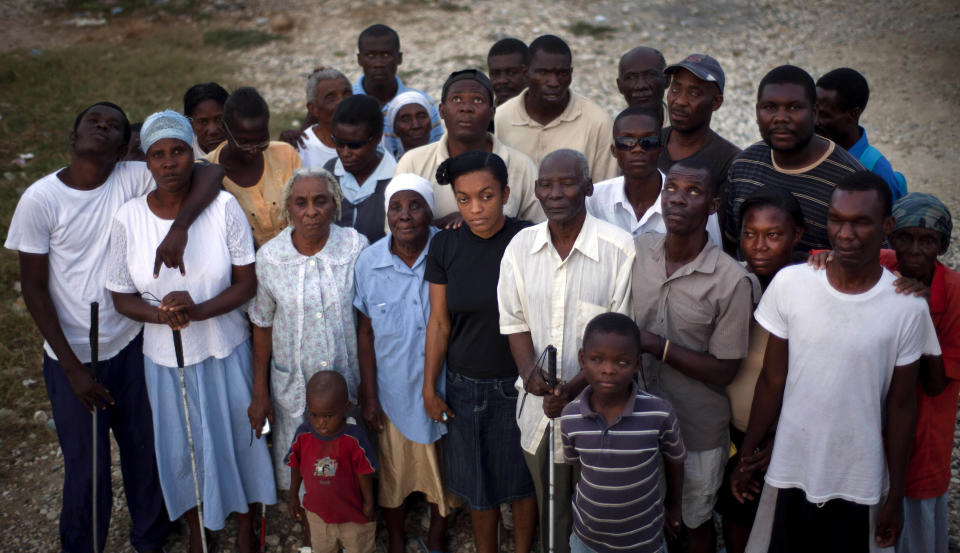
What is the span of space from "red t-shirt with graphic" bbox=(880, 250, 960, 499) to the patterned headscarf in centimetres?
18

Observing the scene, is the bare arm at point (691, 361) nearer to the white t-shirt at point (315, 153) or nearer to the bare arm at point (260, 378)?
the bare arm at point (260, 378)

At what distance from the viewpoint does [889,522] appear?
10.5 ft

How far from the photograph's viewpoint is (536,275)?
3.52 meters

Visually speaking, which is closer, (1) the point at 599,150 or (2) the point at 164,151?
(2) the point at 164,151

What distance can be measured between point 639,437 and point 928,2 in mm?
15060

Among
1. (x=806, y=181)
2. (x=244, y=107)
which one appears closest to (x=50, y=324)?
(x=244, y=107)

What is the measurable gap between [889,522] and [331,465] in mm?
2629

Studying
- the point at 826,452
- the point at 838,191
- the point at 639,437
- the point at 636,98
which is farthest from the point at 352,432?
the point at 636,98

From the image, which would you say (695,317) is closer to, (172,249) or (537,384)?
(537,384)

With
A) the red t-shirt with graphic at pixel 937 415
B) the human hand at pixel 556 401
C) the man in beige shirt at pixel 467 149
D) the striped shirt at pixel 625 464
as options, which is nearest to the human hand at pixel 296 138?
the man in beige shirt at pixel 467 149

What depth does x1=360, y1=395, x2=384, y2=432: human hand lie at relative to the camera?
4102 millimetres

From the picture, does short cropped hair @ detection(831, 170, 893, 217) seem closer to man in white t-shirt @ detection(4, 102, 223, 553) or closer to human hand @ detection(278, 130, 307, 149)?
man in white t-shirt @ detection(4, 102, 223, 553)

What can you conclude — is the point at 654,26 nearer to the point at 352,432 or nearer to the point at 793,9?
the point at 793,9

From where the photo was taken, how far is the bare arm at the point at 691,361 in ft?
10.8
